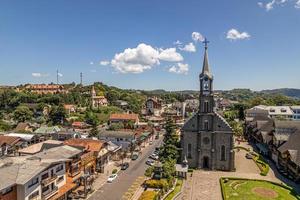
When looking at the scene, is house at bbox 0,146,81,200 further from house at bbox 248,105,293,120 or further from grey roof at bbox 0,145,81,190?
house at bbox 248,105,293,120

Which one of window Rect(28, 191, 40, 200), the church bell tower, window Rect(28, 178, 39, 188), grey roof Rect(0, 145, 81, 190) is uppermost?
the church bell tower

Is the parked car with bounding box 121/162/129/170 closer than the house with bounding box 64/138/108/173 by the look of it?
No

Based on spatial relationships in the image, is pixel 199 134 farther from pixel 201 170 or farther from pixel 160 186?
pixel 160 186

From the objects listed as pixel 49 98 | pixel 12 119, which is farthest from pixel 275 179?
pixel 49 98

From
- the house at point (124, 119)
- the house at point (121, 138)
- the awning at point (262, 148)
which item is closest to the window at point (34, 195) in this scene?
the house at point (121, 138)

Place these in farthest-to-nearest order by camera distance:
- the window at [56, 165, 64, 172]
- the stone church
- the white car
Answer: the stone church → the white car → the window at [56, 165, 64, 172]

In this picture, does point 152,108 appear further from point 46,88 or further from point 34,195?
point 34,195

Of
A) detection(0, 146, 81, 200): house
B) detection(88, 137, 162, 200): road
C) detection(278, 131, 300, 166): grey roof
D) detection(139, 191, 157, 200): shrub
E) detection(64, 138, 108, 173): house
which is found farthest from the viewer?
detection(64, 138, 108, 173): house

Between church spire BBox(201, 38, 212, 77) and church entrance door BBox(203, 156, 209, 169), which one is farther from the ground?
church spire BBox(201, 38, 212, 77)

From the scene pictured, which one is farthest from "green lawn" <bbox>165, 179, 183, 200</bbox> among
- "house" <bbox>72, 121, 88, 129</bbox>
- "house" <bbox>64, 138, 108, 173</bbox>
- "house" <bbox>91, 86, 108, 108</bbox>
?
"house" <bbox>91, 86, 108, 108</bbox>
